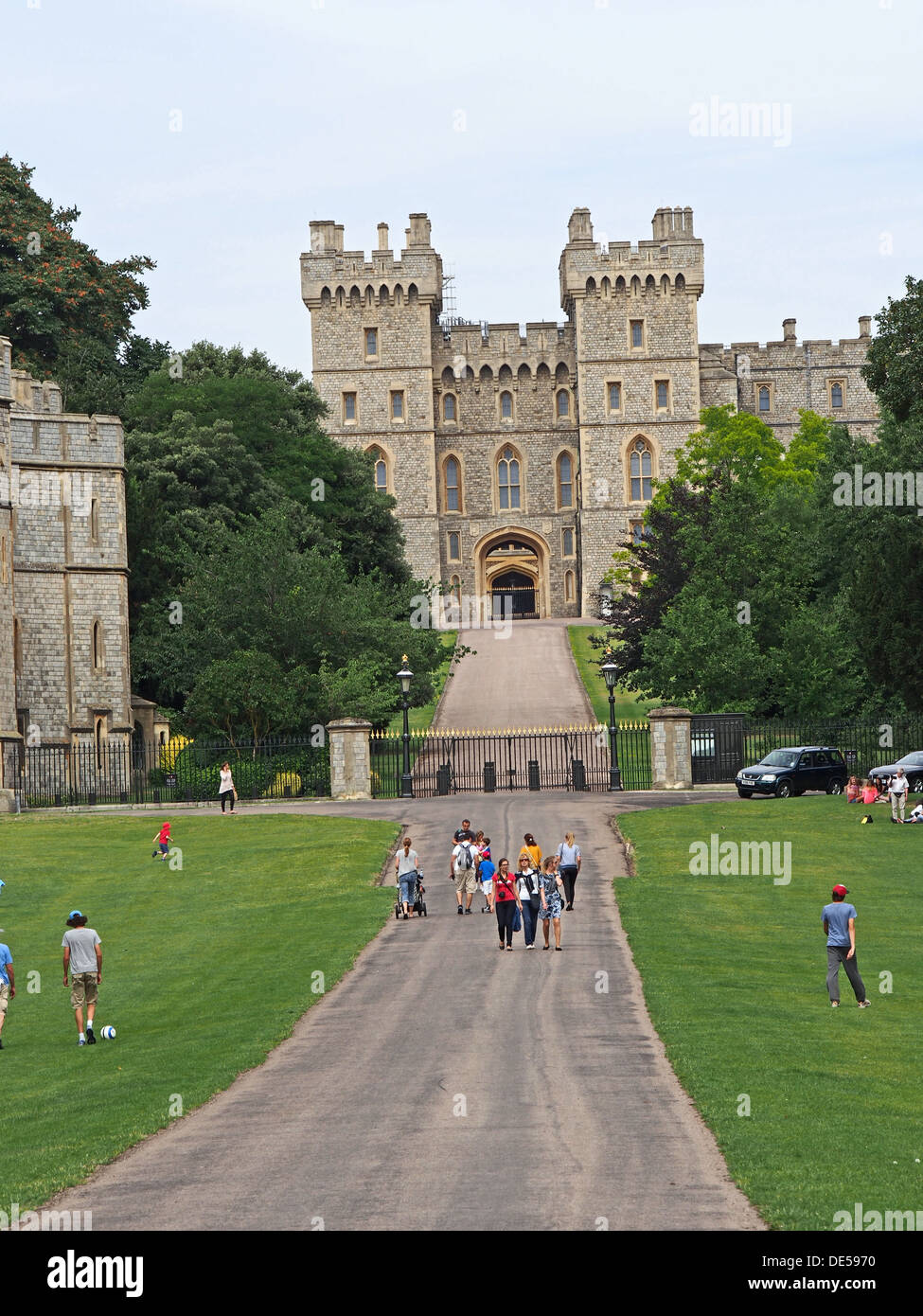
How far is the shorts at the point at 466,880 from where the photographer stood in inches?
1059

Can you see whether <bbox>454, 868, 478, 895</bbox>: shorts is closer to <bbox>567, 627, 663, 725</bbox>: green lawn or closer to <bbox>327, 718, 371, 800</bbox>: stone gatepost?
<bbox>327, 718, 371, 800</bbox>: stone gatepost

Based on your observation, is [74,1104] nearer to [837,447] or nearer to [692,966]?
[692,966]

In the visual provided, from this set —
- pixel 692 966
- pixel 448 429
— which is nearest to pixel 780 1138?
pixel 692 966

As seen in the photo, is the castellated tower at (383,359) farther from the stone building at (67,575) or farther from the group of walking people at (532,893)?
the group of walking people at (532,893)

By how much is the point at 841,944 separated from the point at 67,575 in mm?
37483

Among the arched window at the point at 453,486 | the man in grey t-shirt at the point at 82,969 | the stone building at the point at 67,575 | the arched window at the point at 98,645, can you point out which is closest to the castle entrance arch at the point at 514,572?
the arched window at the point at 453,486

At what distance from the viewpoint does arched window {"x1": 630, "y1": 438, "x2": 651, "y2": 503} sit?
9188 cm

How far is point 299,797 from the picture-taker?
45.1 metres

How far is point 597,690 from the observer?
65.0 meters

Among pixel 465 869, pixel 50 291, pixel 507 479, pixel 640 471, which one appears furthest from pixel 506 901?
pixel 507 479

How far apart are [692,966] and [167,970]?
276 inches

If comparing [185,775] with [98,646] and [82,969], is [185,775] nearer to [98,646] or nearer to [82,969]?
[98,646]

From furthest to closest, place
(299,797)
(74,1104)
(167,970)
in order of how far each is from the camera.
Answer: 1. (299,797)
2. (167,970)
3. (74,1104)

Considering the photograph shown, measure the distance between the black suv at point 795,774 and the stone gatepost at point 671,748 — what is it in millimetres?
2858
